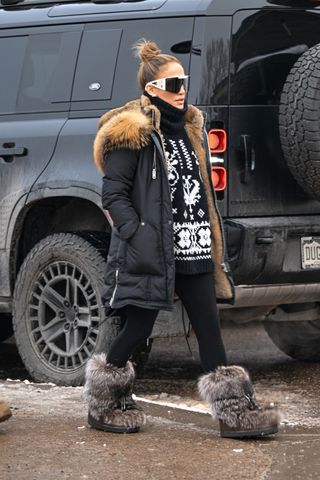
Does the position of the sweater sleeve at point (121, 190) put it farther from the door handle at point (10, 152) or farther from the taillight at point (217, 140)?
the door handle at point (10, 152)

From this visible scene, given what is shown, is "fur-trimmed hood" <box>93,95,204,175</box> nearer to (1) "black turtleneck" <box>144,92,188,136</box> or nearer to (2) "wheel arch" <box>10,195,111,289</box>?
(1) "black turtleneck" <box>144,92,188,136</box>

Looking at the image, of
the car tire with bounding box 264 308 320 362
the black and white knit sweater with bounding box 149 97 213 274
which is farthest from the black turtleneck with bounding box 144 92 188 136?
the car tire with bounding box 264 308 320 362

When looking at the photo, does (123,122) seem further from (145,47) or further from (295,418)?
(295,418)

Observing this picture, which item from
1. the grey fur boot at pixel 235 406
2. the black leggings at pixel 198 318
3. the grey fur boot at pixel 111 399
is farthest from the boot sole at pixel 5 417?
the grey fur boot at pixel 235 406

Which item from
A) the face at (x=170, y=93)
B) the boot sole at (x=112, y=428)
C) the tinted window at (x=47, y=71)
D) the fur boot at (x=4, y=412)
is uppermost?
the tinted window at (x=47, y=71)

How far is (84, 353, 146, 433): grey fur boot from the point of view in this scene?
6523 millimetres

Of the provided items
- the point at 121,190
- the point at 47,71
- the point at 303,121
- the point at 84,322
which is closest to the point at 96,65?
the point at 47,71

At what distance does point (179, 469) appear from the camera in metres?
5.87

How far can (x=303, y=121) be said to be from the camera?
24.3ft

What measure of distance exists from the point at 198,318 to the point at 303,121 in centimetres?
147

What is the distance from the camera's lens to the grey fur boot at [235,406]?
6363 mm

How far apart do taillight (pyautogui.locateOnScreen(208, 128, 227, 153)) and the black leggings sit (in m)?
1.22

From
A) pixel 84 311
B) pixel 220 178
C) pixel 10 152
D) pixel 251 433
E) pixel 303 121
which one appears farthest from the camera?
pixel 10 152

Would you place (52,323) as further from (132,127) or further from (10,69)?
(132,127)
